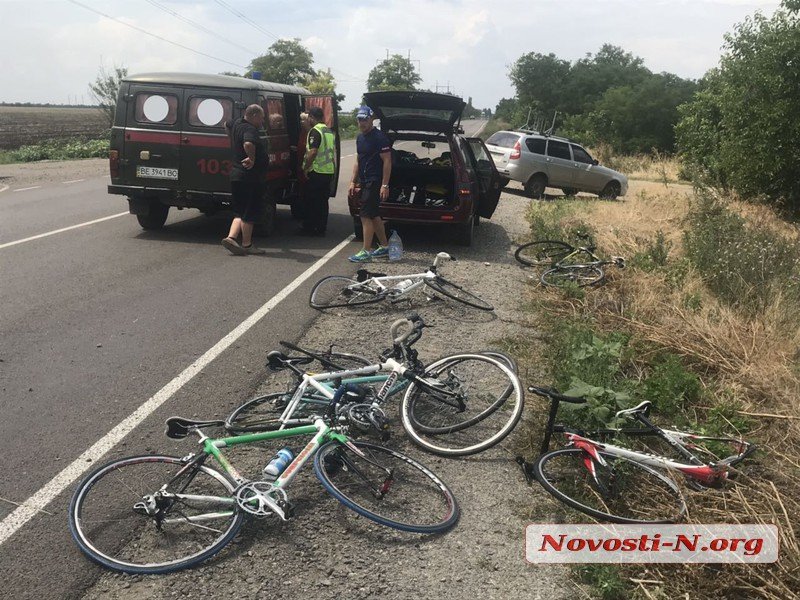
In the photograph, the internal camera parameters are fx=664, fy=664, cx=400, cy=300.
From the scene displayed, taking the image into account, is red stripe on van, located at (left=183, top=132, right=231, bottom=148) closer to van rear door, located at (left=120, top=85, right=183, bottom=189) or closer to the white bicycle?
van rear door, located at (left=120, top=85, right=183, bottom=189)

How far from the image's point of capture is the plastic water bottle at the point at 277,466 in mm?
3408

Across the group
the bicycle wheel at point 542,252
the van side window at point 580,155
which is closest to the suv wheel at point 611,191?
the van side window at point 580,155

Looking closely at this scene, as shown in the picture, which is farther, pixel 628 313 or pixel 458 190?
pixel 458 190

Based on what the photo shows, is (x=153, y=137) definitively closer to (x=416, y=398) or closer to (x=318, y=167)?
(x=318, y=167)

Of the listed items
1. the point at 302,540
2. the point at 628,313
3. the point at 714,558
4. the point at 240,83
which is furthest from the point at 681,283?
the point at 240,83

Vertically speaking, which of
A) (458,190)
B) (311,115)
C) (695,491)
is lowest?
A: (695,491)

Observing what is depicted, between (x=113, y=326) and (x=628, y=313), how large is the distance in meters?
4.95

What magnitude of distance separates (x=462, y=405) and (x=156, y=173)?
272 inches

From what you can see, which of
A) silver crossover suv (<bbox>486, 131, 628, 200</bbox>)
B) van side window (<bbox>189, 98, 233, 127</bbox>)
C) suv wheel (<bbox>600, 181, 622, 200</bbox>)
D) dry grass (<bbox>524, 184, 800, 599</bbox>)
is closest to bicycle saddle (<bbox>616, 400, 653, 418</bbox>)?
dry grass (<bbox>524, 184, 800, 599</bbox>)

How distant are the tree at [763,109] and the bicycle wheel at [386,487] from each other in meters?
13.9

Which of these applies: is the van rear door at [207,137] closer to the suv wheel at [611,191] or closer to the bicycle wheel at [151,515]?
the bicycle wheel at [151,515]

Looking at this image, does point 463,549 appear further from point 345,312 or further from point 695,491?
point 345,312

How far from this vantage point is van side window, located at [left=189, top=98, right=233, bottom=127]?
31.1ft

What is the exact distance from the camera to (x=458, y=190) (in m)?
9.57
